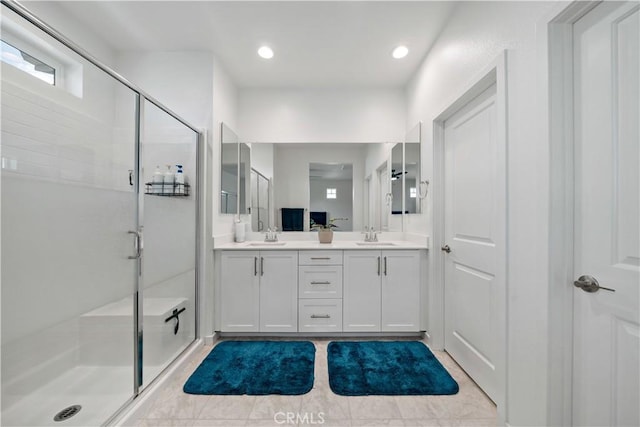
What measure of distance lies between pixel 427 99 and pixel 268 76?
1.60m

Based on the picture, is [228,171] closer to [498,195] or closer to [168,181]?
[168,181]

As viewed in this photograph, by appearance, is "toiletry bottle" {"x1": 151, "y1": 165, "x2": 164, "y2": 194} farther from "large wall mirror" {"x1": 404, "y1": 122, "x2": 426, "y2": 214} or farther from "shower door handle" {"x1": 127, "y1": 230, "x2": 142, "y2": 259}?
"large wall mirror" {"x1": 404, "y1": 122, "x2": 426, "y2": 214}

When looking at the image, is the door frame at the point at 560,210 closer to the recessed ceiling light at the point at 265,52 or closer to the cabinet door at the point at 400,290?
the cabinet door at the point at 400,290

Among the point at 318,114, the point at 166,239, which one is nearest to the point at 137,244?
the point at 166,239

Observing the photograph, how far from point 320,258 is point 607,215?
6.09 feet

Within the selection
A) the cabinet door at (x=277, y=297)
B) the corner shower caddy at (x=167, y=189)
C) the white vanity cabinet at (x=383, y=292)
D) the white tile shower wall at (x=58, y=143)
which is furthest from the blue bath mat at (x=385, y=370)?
the white tile shower wall at (x=58, y=143)

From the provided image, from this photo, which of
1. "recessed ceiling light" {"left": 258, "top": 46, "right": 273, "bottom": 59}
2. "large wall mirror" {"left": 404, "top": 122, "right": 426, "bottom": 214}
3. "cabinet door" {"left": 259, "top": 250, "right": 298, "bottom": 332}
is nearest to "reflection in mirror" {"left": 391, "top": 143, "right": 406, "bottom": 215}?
"large wall mirror" {"left": 404, "top": 122, "right": 426, "bottom": 214}

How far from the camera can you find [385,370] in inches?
77.4

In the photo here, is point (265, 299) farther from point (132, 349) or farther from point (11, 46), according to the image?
point (11, 46)

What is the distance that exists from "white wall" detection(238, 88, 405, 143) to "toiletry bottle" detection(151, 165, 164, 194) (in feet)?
4.01

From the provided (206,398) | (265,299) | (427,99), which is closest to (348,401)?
(206,398)

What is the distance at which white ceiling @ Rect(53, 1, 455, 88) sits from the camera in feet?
6.23

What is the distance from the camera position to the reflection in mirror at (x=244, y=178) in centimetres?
289

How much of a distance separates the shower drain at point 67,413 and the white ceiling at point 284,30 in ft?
8.29
